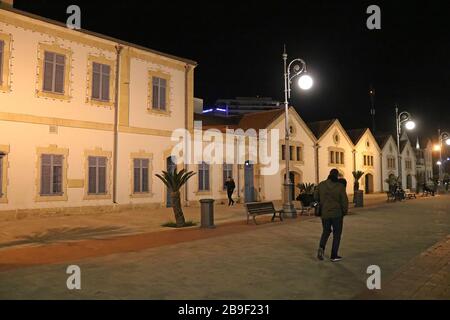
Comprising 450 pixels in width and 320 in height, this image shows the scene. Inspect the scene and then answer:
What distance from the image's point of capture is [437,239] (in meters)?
10.7

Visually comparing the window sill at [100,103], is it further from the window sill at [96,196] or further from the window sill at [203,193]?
the window sill at [203,193]

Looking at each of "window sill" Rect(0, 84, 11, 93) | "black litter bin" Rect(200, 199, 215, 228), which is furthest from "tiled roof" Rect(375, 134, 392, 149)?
"window sill" Rect(0, 84, 11, 93)

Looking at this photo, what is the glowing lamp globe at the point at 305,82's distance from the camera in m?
14.8

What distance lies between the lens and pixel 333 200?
7.91 metres

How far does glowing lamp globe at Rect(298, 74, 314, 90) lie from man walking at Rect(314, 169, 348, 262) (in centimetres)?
762

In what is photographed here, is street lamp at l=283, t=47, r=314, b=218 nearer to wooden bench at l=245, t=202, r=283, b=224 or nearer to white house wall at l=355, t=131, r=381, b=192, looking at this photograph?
wooden bench at l=245, t=202, r=283, b=224

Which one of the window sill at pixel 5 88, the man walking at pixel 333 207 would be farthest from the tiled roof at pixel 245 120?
the man walking at pixel 333 207

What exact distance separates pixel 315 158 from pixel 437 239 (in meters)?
22.7

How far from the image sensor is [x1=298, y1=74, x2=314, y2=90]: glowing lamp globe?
14.8 m
